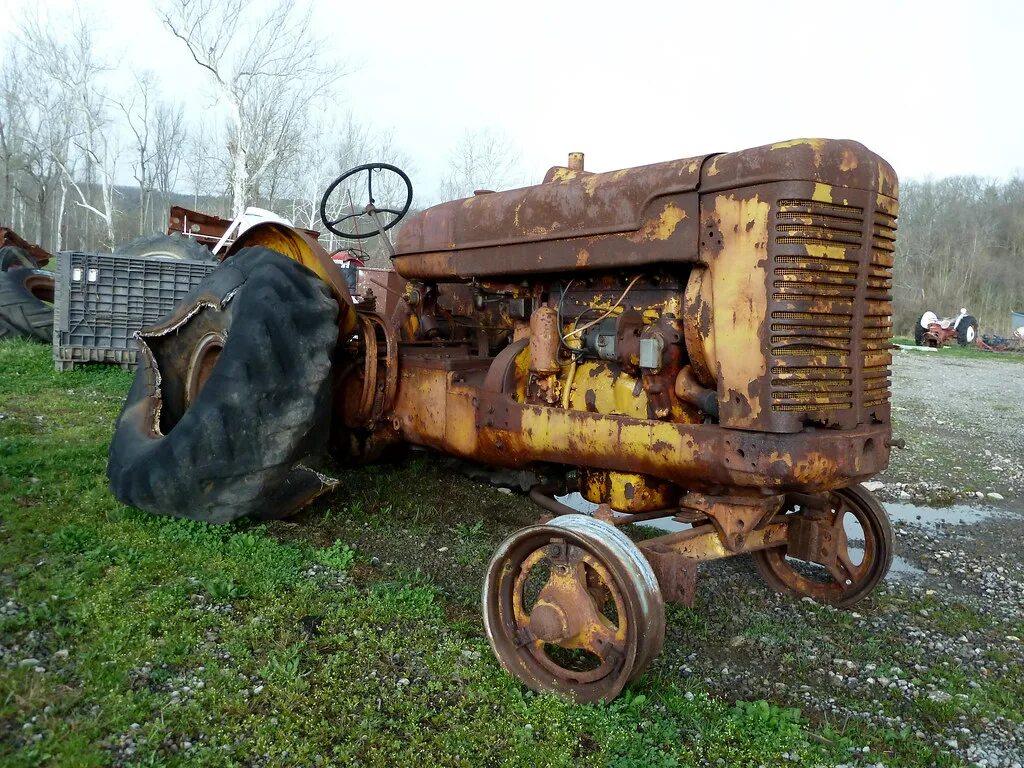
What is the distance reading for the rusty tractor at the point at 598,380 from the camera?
96.0 inches

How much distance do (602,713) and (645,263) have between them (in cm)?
158

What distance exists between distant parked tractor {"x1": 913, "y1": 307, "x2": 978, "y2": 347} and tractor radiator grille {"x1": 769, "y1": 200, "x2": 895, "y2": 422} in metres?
24.8

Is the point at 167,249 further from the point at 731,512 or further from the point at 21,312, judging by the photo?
the point at 731,512

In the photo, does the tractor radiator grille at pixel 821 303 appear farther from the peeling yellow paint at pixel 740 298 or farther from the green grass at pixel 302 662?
the green grass at pixel 302 662

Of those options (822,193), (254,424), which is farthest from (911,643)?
(254,424)

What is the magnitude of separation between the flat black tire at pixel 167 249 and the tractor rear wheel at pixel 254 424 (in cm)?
529

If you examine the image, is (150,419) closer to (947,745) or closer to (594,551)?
(594,551)

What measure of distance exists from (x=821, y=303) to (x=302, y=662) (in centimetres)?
209

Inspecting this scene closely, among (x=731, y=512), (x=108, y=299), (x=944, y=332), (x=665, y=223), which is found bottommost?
(x=731, y=512)

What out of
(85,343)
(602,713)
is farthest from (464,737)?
(85,343)

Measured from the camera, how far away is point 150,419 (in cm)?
383

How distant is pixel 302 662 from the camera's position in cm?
240

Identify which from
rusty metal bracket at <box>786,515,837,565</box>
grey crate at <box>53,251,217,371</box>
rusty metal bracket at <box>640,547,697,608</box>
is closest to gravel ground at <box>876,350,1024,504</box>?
rusty metal bracket at <box>786,515,837,565</box>

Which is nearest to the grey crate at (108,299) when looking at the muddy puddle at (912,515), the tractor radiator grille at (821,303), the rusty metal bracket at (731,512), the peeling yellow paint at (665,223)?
the muddy puddle at (912,515)
